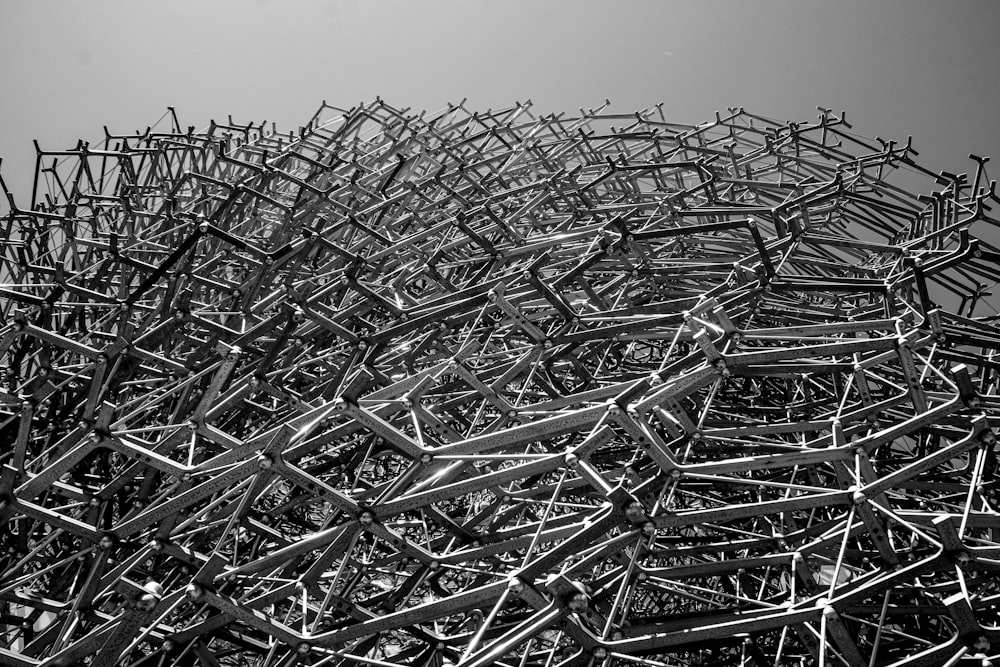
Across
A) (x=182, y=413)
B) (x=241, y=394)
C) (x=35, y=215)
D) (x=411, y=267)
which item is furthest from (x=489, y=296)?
(x=35, y=215)

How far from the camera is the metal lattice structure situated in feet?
17.4

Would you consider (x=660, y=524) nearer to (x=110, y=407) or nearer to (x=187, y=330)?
(x=110, y=407)

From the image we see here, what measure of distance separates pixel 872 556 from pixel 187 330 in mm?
5978

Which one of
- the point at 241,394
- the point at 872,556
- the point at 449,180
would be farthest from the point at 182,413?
the point at 449,180

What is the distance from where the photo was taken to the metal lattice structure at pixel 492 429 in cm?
529

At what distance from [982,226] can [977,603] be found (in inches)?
617

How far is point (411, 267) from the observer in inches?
392

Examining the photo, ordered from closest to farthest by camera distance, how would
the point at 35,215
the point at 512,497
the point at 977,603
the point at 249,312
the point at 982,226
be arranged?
1. the point at 977,603
2. the point at 512,497
3. the point at 249,312
4. the point at 35,215
5. the point at 982,226

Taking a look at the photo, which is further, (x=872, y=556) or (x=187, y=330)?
(x=187, y=330)

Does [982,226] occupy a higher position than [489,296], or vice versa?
[982,226]

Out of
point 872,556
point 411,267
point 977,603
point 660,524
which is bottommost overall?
point 660,524

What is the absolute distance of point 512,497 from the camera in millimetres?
6816

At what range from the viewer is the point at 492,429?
716cm

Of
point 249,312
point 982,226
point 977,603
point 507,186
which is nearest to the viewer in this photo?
point 977,603
